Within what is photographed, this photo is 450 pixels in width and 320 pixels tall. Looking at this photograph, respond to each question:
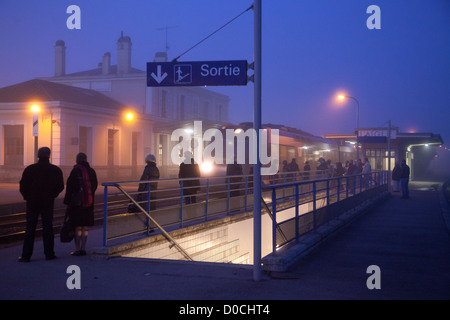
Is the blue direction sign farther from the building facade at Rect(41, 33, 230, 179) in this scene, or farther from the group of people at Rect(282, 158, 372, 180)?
the building facade at Rect(41, 33, 230, 179)

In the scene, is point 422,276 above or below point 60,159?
below

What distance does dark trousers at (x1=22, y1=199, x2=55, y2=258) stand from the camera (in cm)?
768

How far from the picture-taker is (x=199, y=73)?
6676mm

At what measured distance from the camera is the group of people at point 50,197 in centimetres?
777

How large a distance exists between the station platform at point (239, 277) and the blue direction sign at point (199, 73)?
8.40 ft

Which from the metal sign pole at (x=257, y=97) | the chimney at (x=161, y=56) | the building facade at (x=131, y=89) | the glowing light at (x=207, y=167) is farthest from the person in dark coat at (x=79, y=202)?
the chimney at (x=161, y=56)

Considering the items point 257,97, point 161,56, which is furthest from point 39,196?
point 161,56

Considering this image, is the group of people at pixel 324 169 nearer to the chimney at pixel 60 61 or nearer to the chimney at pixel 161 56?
the chimney at pixel 161 56

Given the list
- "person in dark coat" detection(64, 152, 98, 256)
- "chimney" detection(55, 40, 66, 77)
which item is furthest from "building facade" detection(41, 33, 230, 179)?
"person in dark coat" detection(64, 152, 98, 256)

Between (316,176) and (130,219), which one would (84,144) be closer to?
(316,176)

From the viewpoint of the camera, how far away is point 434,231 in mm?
12102

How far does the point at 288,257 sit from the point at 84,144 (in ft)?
87.4

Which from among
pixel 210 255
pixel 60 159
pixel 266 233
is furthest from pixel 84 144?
pixel 210 255
